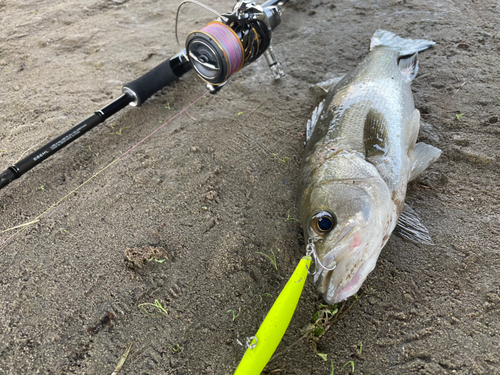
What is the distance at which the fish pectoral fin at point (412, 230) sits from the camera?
87.7 inches

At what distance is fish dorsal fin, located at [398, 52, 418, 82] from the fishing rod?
4.78 ft

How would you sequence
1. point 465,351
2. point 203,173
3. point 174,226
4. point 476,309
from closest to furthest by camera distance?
point 465,351
point 476,309
point 174,226
point 203,173

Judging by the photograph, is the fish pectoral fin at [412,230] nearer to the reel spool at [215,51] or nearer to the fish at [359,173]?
the fish at [359,173]

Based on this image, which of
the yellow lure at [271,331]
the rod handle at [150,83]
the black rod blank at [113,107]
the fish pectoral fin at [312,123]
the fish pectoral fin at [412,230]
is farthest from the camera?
the rod handle at [150,83]

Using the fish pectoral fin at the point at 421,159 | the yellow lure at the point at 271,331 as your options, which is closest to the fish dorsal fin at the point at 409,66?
the fish pectoral fin at the point at 421,159

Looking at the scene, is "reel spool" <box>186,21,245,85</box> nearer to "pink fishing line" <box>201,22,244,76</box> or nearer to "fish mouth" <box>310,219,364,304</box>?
"pink fishing line" <box>201,22,244,76</box>

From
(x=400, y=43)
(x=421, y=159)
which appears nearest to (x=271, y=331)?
(x=421, y=159)

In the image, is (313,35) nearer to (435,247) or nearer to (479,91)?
(479,91)

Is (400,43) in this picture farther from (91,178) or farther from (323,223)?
(91,178)

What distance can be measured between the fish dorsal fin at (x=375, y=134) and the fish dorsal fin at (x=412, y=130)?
0.23 metres

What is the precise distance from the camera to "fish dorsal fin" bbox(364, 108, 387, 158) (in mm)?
2383

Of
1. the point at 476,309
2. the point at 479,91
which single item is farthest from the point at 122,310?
the point at 479,91

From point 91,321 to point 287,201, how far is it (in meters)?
1.65

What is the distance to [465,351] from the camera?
1.70 meters
